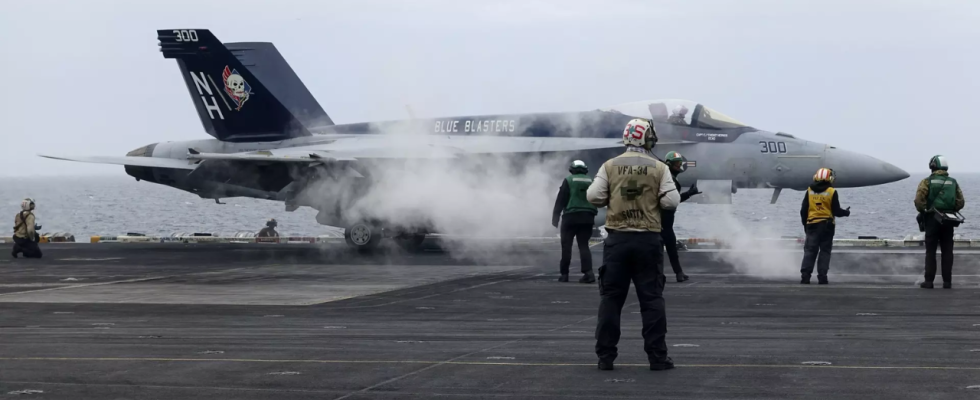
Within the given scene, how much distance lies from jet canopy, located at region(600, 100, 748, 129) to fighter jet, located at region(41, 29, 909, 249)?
0.02 m

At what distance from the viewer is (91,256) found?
915 inches

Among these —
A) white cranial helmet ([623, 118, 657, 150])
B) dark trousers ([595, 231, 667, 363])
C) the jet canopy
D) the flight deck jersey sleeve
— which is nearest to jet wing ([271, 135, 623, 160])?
the jet canopy

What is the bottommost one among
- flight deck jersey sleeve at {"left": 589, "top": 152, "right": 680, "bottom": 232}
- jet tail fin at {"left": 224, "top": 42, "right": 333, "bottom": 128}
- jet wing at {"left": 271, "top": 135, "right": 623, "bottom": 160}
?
flight deck jersey sleeve at {"left": 589, "top": 152, "right": 680, "bottom": 232}

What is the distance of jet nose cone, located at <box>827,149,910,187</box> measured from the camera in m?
21.4

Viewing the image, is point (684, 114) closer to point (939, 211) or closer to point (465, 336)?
point (939, 211)

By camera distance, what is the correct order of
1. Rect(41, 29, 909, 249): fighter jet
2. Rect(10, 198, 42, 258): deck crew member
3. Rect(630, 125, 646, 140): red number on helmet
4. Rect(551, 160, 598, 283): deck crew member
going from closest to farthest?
Rect(630, 125, 646, 140): red number on helmet < Rect(551, 160, 598, 283): deck crew member < Rect(41, 29, 909, 249): fighter jet < Rect(10, 198, 42, 258): deck crew member

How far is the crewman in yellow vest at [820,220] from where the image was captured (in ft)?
48.8

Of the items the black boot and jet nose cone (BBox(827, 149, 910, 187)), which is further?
jet nose cone (BBox(827, 149, 910, 187))

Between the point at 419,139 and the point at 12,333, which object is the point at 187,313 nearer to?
the point at 12,333

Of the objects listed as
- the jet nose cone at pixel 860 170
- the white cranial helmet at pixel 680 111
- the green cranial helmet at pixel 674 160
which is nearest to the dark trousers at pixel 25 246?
the white cranial helmet at pixel 680 111

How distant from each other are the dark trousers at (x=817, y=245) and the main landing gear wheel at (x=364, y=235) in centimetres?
1138

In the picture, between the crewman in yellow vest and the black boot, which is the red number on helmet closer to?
the black boot

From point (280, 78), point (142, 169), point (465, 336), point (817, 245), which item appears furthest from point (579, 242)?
point (142, 169)

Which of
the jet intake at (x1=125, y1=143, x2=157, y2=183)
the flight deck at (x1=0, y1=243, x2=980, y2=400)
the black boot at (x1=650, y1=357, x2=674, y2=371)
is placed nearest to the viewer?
the flight deck at (x1=0, y1=243, x2=980, y2=400)
